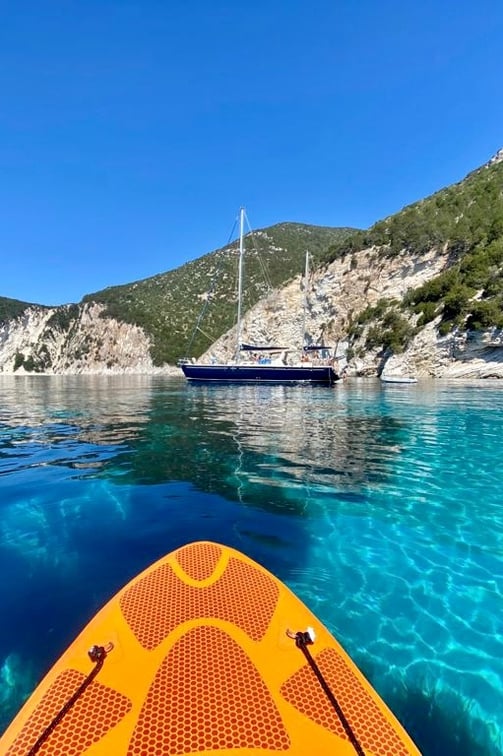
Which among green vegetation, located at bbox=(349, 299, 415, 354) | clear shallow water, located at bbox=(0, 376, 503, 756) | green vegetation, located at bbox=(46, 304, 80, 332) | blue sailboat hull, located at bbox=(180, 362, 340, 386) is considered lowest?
clear shallow water, located at bbox=(0, 376, 503, 756)

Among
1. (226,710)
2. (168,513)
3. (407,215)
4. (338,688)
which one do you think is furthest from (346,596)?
(407,215)

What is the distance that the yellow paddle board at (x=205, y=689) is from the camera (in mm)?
2129

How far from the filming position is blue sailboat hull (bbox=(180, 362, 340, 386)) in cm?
3872

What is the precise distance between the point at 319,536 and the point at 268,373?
1300 inches

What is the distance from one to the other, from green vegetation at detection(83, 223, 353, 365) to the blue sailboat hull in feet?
206

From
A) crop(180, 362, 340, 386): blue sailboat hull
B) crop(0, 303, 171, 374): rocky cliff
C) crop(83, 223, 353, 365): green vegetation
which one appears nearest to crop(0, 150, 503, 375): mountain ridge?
crop(180, 362, 340, 386): blue sailboat hull

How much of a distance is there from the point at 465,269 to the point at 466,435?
43.8 m

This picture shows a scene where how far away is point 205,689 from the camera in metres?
2.47

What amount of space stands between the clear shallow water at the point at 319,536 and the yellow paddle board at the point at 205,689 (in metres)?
1.14

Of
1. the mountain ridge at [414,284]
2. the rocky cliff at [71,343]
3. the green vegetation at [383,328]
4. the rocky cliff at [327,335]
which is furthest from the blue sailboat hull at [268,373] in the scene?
the rocky cliff at [71,343]

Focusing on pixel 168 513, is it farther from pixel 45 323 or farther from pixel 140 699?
pixel 45 323

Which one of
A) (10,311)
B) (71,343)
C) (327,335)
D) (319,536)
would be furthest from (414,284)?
(10,311)

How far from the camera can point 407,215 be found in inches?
2601

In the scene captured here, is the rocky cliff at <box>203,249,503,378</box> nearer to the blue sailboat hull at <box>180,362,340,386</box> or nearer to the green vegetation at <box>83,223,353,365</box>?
the blue sailboat hull at <box>180,362,340,386</box>
